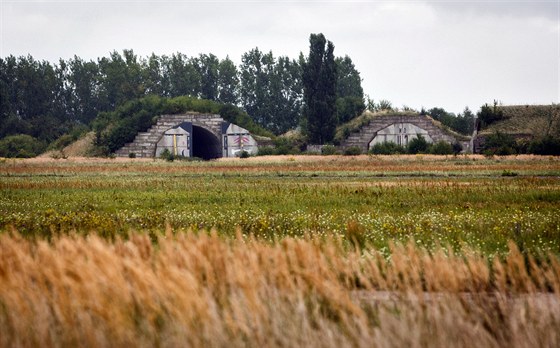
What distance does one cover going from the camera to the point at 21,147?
98.6m

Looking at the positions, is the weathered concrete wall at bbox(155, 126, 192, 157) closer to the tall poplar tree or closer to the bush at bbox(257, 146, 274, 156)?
the bush at bbox(257, 146, 274, 156)

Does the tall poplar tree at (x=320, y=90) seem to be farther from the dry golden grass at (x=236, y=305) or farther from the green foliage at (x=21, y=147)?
the dry golden grass at (x=236, y=305)

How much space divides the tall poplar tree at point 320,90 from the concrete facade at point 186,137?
8592 mm

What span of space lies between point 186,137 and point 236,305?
83464 millimetres

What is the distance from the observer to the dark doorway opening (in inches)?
3677

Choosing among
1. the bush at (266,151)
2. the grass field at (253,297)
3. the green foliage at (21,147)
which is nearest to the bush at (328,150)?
the bush at (266,151)

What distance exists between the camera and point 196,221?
67.7 feet

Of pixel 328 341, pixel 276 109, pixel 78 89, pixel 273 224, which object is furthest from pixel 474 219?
pixel 78 89

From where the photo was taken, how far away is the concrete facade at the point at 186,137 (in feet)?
295

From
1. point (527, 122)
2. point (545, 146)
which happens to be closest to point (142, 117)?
point (527, 122)

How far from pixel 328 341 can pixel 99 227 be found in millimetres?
12581

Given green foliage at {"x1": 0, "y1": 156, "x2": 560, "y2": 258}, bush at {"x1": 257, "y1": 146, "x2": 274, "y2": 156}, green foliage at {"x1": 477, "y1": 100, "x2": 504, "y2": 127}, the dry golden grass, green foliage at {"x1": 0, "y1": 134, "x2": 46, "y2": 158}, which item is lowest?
green foliage at {"x1": 0, "y1": 156, "x2": 560, "y2": 258}

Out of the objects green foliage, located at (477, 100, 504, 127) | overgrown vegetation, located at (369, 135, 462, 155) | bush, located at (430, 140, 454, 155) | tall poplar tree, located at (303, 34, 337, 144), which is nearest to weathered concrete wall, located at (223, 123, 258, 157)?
tall poplar tree, located at (303, 34, 337, 144)

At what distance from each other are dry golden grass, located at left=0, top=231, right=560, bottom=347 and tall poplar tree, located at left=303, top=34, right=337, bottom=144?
7796cm
